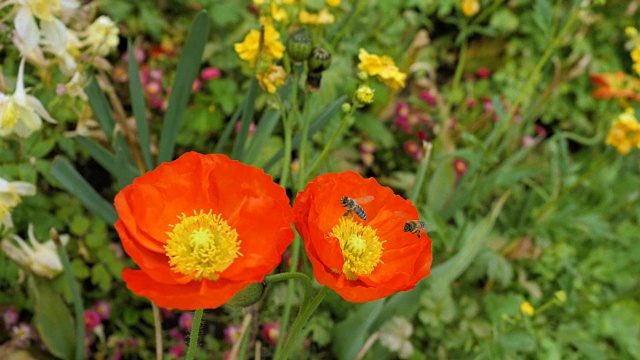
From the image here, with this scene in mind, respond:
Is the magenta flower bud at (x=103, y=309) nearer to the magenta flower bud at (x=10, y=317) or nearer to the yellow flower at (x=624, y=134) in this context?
the magenta flower bud at (x=10, y=317)

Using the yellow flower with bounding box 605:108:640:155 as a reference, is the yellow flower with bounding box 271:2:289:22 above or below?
above

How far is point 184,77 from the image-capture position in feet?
3.84

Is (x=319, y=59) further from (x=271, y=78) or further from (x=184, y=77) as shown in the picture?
(x=184, y=77)

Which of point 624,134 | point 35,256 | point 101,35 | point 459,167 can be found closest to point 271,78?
point 101,35

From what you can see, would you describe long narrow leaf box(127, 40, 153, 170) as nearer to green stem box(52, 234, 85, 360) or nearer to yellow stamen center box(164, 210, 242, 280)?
green stem box(52, 234, 85, 360)

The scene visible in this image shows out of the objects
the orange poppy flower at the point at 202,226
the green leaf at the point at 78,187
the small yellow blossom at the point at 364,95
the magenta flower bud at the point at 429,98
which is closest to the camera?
the orange poppy flower at the point at 202,226

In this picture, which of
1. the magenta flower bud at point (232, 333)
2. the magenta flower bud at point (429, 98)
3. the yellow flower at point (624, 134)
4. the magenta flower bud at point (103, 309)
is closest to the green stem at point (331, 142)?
the magenta flower bud at point (232, 333)

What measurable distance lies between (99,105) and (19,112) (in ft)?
0.66

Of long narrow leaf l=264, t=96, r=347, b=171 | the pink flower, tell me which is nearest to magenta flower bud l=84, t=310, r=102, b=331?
long narrow leaf l=264, t=96, r=347, b=171

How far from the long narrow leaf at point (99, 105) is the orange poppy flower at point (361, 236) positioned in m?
0.62

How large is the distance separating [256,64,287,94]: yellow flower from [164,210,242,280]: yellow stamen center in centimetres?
33

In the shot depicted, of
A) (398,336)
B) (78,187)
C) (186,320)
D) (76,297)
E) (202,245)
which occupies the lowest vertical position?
(186,320)

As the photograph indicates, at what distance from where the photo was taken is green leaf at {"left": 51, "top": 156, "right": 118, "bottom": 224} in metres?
1.02

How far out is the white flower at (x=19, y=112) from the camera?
0.94 meters
